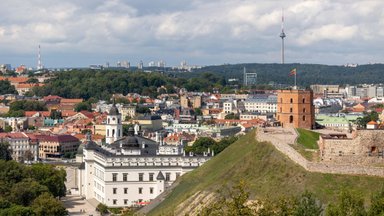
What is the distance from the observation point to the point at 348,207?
41.1m

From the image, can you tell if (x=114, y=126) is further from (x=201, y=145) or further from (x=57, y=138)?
(x=57, y=138)

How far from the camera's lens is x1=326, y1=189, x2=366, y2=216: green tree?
40.6 meters

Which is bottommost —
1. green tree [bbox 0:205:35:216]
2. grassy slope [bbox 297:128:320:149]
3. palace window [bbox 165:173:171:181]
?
green tree [bbox 0:205:35:216]

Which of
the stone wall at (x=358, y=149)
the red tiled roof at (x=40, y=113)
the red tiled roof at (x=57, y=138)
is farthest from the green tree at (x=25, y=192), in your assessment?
the red tiled roof at (x=40, y=113)

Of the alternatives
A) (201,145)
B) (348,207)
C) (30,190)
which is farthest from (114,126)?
(348,207)

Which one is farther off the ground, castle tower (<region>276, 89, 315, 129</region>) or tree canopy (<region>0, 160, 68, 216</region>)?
castle tower (<region>276, 89, 315, 129</region>)

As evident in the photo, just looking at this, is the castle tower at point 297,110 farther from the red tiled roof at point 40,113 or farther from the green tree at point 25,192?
the red tiled roof at point 40,113

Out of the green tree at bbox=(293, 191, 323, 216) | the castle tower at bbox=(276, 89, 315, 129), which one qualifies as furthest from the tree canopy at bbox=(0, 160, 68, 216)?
the green tree at bbox=(293, 191, 323, 216)

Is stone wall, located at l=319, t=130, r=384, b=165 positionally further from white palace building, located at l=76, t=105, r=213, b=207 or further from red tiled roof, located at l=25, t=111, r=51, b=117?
red tiled roof, located at l=25, t=111, r=51, b=117

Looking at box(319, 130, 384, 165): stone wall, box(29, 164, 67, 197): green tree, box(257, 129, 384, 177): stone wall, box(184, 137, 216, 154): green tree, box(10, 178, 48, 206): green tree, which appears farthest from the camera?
box(184, 137, 216, 154): green tree

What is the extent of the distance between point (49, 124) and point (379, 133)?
13474cm

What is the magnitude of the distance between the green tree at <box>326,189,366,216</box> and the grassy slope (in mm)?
19849

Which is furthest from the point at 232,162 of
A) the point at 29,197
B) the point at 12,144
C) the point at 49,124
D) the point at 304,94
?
the point at 49,124

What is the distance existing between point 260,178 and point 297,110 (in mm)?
14586
